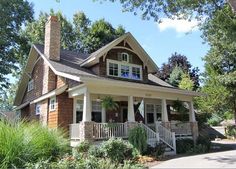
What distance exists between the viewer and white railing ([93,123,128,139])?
1480 cm

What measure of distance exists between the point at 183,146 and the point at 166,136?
45.0 inches

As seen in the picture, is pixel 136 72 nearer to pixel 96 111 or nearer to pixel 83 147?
pixel 96 111

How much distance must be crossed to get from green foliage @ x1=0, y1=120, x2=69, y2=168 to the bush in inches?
393

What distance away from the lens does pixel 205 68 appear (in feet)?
102

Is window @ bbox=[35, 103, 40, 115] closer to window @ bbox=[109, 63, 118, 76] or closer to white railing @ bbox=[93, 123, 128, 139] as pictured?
window @ bbox=[109, 63, 118, 76]

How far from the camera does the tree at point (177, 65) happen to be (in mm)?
37694

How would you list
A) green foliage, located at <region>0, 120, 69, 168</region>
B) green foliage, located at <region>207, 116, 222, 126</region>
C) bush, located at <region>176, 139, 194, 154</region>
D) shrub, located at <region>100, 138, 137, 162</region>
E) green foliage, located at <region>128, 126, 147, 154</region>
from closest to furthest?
green foliage, located at <region>0, 120, 69, 168</region>
shrub, located at <region>100, 138, 137, 162</region>
green foliage, located at <region>128, 126, 147, 154</region>
bush, located at <region>176, 139, 194, 154</region>
green foliage, located at <region>207, 116, 222, 126</region>

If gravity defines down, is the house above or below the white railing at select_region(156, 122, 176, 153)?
above

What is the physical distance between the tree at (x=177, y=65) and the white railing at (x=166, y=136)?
69.7 feet

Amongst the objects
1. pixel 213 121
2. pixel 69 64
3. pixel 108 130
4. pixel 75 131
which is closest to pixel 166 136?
pixel 108 130

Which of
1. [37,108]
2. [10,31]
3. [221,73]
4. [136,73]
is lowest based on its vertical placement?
[37,108]

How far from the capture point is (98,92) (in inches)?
598

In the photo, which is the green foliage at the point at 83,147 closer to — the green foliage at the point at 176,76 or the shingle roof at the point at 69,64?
the shingle roof at the point at 69,64

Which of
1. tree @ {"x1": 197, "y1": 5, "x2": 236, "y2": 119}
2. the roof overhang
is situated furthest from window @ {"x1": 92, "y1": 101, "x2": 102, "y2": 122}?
tree @ {"x1": 197, "y1": 5, "x2": 236, "y2": 119}
